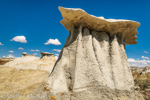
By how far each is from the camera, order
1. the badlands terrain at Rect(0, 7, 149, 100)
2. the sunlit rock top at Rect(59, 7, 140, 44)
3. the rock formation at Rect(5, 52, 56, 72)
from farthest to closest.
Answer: the rock formation at Rect(5, 52, 56, 72) < the sunlit rock top at Rect(59, 7, 140, 44) < the badlands terrain at Rect(0, 7, 149, 100)

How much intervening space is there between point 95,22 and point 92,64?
7.77ft

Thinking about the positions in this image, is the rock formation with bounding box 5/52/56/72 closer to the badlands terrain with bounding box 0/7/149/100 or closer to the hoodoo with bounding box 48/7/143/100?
the badlands terrain with bounding box 0/7/149/100

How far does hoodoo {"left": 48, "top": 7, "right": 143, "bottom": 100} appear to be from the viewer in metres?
3.85

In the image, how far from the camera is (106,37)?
5645 mm

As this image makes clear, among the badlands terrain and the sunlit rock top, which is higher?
the sunlit rock top

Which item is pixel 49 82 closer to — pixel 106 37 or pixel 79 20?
pixel 79 20

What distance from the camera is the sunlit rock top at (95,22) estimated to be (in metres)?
4.40

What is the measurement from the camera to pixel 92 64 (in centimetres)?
428

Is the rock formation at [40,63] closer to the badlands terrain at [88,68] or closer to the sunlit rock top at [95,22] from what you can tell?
the badlands terrain at [88,68]

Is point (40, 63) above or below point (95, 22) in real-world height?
below

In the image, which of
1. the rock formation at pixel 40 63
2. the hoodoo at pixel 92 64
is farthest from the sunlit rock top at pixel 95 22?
the rock formation at pixel 40 63

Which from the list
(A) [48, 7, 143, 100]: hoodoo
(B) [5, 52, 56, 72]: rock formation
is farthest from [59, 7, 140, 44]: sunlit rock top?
(B) [5, 52, 56, 72]: rock formation


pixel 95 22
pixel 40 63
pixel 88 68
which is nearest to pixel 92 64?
pixel 88 68

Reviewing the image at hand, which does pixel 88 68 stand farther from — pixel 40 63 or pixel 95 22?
pixel 40 63
